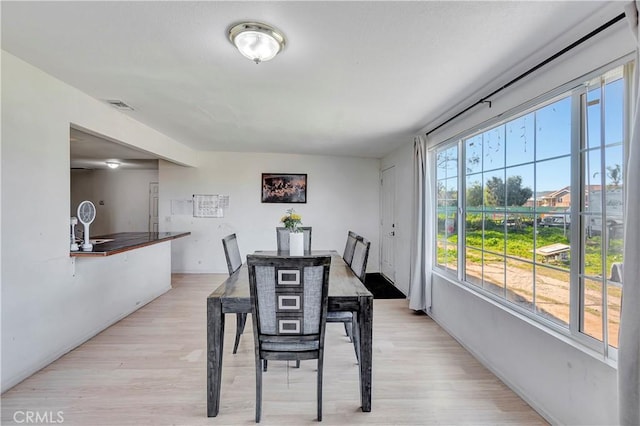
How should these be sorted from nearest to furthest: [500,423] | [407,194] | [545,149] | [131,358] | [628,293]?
[628,293] → [500,423] → [545,149] → [131,358] → [407,194]

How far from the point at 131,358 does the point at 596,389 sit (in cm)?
324

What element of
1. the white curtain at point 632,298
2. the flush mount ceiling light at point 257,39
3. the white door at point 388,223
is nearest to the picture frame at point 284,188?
the white door at point 388,223

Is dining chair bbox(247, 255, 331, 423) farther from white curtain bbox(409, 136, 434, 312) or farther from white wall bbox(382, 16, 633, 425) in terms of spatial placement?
white curtain bbox(409, 136, 434, 312)

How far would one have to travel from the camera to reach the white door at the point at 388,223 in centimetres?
511

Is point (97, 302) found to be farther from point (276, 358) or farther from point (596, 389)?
point (596, 389)

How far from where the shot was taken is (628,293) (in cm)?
126

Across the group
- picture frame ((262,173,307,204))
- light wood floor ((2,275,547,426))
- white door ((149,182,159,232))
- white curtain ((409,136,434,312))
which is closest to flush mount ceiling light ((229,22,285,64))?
light wood floor ((2,275,547,426))

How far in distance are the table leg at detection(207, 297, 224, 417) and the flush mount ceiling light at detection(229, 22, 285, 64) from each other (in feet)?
5.12

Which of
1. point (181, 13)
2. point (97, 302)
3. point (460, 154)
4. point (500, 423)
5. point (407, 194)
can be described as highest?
point (181, 13)

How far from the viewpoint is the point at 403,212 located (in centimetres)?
459

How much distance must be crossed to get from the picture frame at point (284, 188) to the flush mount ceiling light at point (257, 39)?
3854mm

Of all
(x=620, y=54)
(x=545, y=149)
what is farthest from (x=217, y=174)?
(x=620, y=54)

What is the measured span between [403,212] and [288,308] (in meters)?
3.25

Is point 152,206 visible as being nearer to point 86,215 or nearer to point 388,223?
point 86,215
